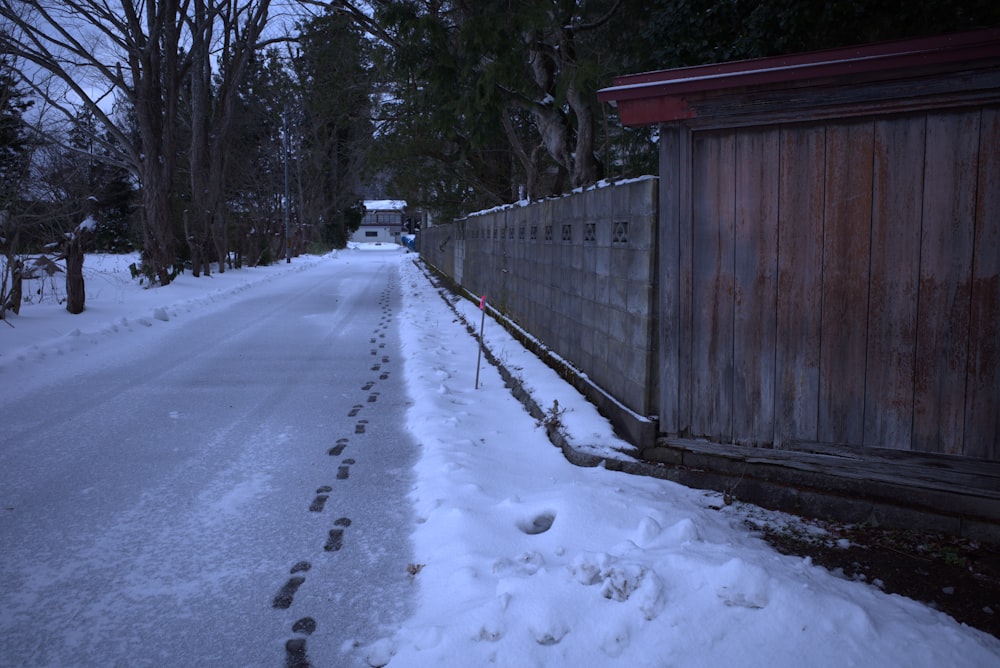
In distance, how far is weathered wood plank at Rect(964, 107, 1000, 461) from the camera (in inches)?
147

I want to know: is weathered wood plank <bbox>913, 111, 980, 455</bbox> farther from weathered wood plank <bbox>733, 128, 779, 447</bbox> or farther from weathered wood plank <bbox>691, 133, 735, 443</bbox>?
weathered wood plank <bbox>691, 133, 735, 443</bbox>

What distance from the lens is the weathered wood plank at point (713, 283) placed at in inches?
183

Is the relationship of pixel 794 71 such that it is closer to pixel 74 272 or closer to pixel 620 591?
pixel 620 591

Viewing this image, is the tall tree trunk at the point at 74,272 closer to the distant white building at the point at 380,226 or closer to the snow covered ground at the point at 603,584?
the snow covered ground at the point at 603,584

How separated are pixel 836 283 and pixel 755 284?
0.46m

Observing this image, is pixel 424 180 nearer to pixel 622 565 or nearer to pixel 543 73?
pixel 543 73

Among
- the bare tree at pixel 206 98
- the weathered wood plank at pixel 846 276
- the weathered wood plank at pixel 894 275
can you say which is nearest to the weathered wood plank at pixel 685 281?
the weathered wood plank at pixel 846 276

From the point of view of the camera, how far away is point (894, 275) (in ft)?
13.2

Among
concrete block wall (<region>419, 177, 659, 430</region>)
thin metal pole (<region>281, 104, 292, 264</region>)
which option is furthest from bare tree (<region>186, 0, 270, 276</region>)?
concrete block wall (<region>419, 177, 659, 430</region>)

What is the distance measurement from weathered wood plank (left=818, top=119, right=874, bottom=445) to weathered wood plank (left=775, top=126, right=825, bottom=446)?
0.16 feet

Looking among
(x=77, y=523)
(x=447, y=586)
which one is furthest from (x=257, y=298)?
(x=447, y=586)

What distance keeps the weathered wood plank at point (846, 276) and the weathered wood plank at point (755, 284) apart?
0.30 metres

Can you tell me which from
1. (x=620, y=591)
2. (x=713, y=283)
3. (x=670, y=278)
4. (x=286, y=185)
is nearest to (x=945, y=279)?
(x=713, y=283)

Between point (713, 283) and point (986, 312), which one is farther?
point (713, 283)
